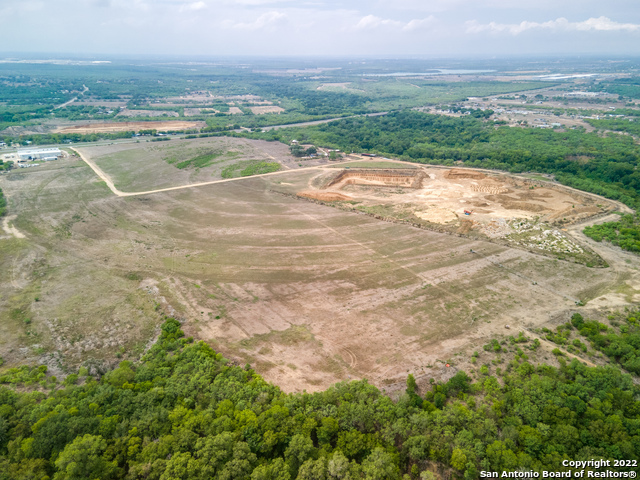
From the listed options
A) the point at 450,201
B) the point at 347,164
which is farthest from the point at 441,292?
the point at 347,164

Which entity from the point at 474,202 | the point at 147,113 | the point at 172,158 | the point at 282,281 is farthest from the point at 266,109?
the point at 282,281

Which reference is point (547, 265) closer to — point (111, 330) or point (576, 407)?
point (576, 407)

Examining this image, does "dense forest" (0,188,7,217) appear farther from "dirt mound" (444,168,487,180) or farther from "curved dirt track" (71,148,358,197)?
"dirt mound" (444,168,487,180)

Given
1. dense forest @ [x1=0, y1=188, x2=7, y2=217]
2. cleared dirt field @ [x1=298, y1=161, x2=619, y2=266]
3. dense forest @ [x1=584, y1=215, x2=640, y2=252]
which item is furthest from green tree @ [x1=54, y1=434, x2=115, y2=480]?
dense forest @ [x1=584, y1=215, x2=640, y2=252]

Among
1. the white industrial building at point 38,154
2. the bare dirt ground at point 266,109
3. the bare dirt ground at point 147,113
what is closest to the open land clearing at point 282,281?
the white industrial building at point 38,154

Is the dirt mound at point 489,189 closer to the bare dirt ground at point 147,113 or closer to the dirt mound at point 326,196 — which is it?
the dirt mound at point 326,196

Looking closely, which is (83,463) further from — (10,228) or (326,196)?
(326,196)
